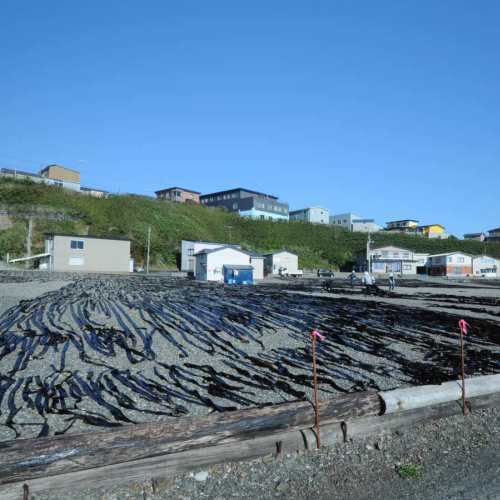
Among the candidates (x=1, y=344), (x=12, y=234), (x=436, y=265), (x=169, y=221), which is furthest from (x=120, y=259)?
(x=436, y=265)

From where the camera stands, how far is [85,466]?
3.36 metres

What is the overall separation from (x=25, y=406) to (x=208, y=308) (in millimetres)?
10752

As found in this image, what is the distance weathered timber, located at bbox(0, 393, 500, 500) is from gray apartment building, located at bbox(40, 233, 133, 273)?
42.7 meters

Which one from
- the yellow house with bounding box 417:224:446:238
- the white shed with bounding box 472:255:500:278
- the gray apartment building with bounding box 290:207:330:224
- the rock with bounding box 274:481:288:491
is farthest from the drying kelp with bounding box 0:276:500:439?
the yellow house with bounding box 417:224:446:238

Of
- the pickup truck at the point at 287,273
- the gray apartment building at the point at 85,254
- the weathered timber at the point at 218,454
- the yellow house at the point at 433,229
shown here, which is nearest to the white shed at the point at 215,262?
the gray apartment building at the point at 85,254

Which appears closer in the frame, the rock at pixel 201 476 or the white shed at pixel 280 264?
the rock at pixel 201 476

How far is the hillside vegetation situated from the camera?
166ft

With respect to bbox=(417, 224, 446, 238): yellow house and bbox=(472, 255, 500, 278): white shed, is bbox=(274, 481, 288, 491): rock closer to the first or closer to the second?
bbox=(472, 255, 500, 278): white shed

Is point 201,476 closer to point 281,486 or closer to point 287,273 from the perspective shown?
point 281,486

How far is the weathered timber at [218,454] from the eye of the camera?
330 cm

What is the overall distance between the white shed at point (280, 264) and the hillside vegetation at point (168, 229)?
35.6ft

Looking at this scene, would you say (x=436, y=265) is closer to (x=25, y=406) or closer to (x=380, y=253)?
(x=380, y=253)

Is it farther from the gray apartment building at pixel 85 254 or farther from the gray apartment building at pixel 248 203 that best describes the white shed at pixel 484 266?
the gray apartment building at pixel 85 254

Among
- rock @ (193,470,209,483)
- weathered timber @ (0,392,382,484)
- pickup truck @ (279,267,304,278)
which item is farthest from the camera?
pickup truck @ (279,267,304,278)
